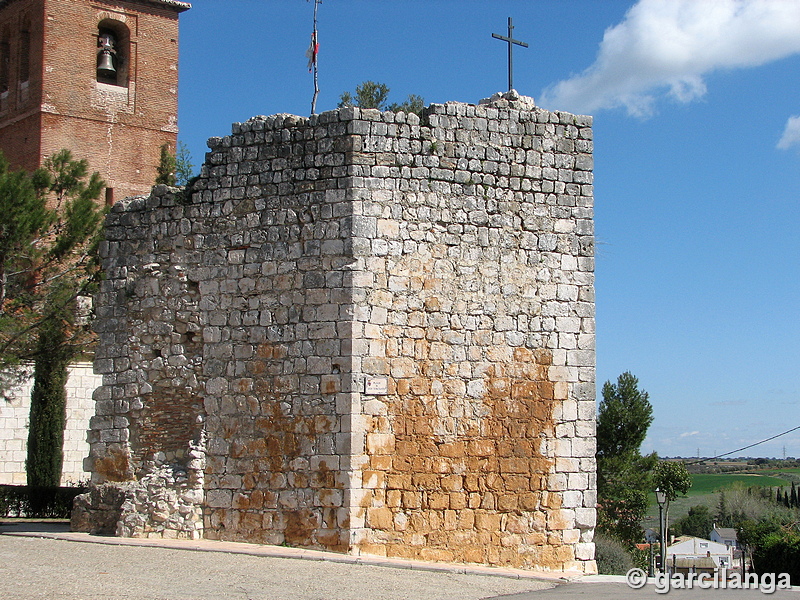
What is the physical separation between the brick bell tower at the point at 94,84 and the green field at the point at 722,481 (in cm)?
5890

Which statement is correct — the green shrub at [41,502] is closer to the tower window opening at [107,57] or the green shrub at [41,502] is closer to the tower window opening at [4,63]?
the tower window opening at [107,57]

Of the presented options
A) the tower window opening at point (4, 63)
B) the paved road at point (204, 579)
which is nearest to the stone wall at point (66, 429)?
the tower window opening at point (4, 63)

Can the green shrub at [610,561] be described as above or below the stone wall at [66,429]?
below

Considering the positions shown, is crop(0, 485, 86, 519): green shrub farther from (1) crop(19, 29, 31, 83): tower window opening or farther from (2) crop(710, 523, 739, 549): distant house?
(2) crop(710, 523, 739, 549): distant house

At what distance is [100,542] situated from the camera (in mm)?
9547

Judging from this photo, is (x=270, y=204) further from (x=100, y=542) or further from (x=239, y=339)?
(x=100, y=542)

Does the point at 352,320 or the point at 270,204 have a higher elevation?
the point at 270,204

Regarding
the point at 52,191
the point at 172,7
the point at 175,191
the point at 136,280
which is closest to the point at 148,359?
the point at 136,280

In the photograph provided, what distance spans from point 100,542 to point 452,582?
3651 mm

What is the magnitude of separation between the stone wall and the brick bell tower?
6.46m

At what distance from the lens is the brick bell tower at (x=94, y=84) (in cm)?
2508

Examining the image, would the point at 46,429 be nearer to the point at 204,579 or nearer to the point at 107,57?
the point at 107,57

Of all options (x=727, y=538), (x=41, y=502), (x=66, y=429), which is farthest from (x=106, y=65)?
(x=727, y=538)

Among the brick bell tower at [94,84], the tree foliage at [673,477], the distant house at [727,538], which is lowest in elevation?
the distant house at [727,538]
